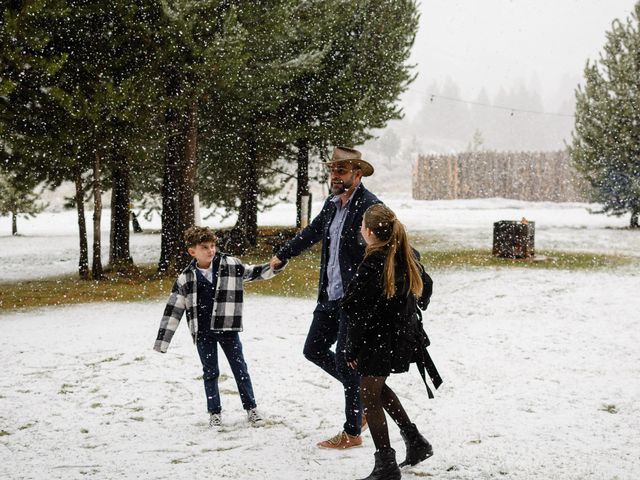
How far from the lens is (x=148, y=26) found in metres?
10.9

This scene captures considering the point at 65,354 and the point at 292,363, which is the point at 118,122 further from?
the point at 292,363

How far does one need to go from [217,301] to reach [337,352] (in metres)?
0.98

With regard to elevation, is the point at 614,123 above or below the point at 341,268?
above

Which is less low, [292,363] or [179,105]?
[179,105]

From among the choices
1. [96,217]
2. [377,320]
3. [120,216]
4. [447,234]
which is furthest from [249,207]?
[377,320]

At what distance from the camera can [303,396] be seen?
5.43 m

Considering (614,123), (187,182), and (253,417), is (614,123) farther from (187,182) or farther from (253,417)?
(253,417)

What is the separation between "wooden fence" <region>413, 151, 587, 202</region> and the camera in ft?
127

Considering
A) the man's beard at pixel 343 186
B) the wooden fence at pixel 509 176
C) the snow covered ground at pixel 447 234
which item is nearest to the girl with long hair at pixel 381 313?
the man's beard at pixel 343 186

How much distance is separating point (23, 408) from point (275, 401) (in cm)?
206

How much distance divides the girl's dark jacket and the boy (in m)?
1.12

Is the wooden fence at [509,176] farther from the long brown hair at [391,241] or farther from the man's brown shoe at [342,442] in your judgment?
the long brown hair at [391,241]

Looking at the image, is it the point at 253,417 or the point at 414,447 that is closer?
the point at 414,447

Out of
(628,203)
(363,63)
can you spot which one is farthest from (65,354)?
(628,203)
